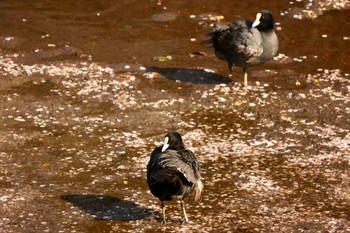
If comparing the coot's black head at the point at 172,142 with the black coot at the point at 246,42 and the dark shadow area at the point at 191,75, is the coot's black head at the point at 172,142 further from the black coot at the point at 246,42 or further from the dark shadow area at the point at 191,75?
the dark shadow area at the point at 191,75

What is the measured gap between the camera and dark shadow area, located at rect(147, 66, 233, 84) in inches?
496

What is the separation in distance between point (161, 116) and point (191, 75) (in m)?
1.62

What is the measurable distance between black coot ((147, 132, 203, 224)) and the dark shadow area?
165 inches

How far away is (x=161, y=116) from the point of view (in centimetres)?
1133

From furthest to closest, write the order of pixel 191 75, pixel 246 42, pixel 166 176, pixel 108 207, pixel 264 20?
pixel 191 75 → pixel 264 20 → pixel 246 42 → pixel 108 207 → pixel 166 176

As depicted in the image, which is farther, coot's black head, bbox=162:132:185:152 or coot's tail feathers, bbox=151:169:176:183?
coot's black head, bbox=162:132:185:152

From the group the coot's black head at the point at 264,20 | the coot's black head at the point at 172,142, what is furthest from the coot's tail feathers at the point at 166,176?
the coot's black head at the point at 264,20

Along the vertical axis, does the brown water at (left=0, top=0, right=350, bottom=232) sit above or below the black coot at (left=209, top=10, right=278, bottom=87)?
below

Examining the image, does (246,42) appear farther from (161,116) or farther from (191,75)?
(161,116)

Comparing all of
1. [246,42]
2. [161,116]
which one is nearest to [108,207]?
[161,116]

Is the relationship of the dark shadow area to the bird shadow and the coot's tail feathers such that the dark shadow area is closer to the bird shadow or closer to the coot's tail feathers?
the bird shadow

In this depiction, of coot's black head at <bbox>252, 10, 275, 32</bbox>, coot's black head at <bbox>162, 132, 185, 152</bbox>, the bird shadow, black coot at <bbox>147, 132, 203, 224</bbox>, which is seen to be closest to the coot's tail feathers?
black coot at <bbox>147, 132, 203, 224</bbox>

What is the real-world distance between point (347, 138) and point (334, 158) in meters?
0.62

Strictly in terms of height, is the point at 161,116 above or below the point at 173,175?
below
